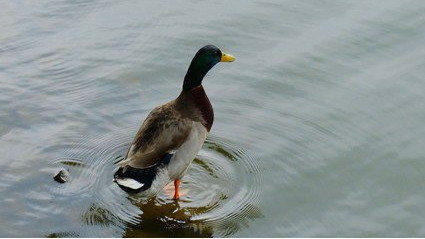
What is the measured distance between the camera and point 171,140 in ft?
20.8

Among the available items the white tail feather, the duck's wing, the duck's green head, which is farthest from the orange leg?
the duck's green head

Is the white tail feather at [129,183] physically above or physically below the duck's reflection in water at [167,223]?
above

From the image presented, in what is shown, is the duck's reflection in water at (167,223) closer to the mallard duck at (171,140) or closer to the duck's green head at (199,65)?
the mallard duck at (171,140)

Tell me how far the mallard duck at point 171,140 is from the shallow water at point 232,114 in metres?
0.30

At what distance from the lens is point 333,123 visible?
24.0 ft

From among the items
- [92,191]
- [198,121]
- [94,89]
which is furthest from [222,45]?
[92,191]

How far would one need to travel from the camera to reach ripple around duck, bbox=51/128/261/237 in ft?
20.0

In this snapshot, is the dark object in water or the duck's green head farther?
the duck's green head

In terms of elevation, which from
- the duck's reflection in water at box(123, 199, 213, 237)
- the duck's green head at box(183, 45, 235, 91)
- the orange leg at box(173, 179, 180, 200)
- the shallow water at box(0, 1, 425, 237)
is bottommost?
the duck's reflection in water at box(123, 199, 213, 237)

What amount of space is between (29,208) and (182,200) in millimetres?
1166

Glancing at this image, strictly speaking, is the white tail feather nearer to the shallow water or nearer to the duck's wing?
the duck's wing

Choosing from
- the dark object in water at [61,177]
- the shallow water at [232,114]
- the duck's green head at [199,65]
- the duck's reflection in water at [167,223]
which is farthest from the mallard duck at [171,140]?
the dark object in water at [61,177]

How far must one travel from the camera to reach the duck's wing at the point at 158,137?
6176 mm

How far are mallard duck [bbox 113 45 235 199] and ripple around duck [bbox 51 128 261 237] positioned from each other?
193 mm
